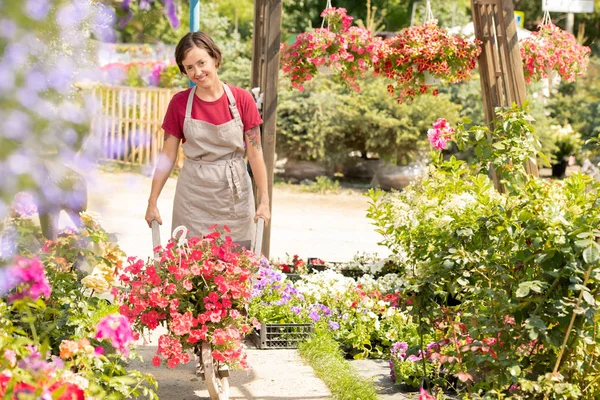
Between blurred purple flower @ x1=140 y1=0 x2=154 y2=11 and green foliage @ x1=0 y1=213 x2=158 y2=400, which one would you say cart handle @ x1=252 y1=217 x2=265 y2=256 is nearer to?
green foliage @ x1=0 y1=213 x2=158 y2=400

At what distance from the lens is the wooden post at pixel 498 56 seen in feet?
18.2

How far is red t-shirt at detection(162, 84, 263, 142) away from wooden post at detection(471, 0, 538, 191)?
1802 millimetres

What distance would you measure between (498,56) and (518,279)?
2751 mm

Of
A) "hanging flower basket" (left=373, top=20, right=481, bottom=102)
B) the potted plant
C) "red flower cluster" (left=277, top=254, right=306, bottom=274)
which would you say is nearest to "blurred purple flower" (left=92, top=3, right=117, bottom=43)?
"hanging flower basket" (left=373, top=20, right=481, bottom=102)

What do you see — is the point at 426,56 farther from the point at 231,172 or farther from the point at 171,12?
the point at 171,12

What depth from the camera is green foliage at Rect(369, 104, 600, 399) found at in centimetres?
298

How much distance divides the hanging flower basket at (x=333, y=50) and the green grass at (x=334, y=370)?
88.1 inches

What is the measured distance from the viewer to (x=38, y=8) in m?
1.93

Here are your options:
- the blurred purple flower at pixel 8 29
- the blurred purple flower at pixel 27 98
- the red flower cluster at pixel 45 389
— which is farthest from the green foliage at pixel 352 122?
the blurred purple flower at pixel 8 29

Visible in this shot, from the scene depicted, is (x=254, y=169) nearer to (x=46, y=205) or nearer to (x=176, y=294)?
(x=176, y=294)

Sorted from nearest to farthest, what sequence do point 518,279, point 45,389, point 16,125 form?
point 16,125, point 45,389, point 518,279

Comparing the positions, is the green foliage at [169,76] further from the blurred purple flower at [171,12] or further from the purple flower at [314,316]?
the blurred purple flower at [171,12]

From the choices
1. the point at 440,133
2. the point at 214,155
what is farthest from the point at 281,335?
the point at 440,133

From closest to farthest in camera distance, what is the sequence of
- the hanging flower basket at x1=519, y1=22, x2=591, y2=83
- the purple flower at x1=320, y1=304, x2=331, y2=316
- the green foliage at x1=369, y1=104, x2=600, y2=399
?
the green foliage at x1=369, y1=104, x2=600, y2=399
the purple flower at x1=320, y1=304, x2=331, y2=316
the hanging flower basket at x1=519, y1=22, x2=591, y2=83
